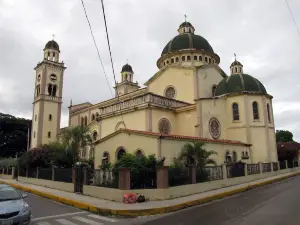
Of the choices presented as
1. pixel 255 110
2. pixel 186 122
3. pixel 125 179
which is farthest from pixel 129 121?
pixel 125 179

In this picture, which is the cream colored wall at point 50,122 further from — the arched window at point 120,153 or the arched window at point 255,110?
the arched window at point 255,110

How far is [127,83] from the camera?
2127 inches

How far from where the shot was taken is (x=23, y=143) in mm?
59406

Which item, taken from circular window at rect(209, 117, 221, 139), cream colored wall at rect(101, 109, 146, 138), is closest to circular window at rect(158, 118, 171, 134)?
cream colored wall at rect(101, 109, 146, 138)

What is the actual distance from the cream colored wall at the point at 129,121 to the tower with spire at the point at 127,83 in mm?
27639

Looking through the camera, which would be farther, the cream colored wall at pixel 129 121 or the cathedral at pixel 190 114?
the cream colored wall at pixel 129 121

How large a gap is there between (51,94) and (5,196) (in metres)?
39.9

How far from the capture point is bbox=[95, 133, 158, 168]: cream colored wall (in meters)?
15.7

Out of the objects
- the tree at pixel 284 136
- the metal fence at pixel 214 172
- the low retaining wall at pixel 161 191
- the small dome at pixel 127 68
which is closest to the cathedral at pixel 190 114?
the metal fence at pixel 214 172

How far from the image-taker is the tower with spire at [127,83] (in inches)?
2114

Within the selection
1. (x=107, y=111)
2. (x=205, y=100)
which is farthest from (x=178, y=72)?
(x=107, y=111)

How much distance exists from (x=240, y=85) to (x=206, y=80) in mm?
4265

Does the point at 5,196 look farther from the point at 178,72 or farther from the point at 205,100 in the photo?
the point at 178,72

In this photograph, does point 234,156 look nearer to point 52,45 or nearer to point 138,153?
point 138,153
